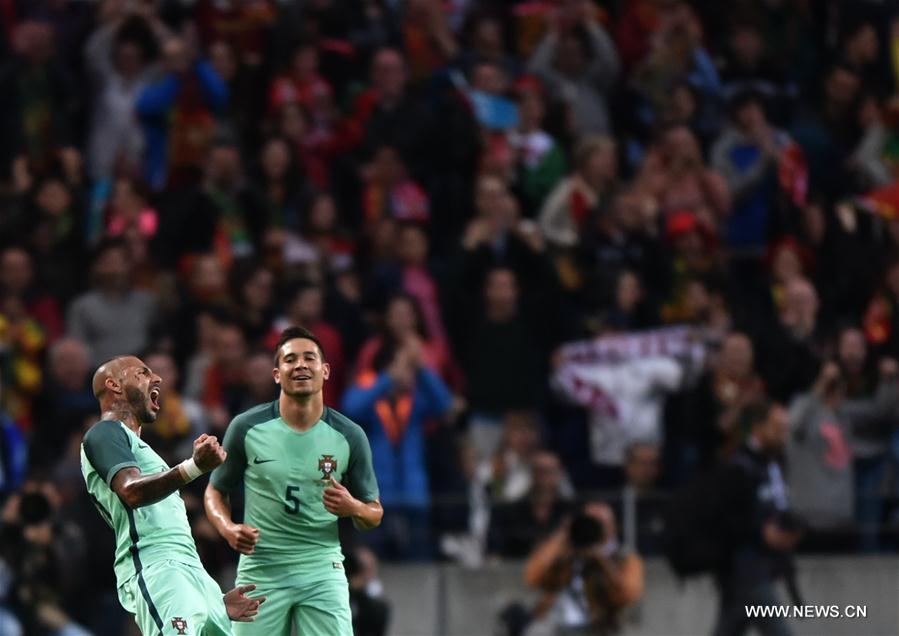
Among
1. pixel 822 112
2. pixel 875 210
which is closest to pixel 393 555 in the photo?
pixel 875 210

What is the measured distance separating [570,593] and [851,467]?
92.0 inches

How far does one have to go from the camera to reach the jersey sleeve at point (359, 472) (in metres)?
10.8

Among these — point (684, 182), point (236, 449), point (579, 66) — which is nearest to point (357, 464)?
point (236, 449)

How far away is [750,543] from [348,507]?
4.70 m

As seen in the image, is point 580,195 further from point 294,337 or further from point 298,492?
point 298,492

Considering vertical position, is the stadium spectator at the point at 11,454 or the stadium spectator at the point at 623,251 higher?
the stadium spectator at the point at 623,251

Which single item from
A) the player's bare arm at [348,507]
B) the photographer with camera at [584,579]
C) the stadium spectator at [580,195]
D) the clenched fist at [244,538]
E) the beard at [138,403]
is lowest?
the photographer with camera at [584,579]

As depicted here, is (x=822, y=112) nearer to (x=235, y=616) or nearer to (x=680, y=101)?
(x=680, y=101)

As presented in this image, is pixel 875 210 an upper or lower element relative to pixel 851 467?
upper

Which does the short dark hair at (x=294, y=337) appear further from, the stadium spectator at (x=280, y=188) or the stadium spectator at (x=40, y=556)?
the stadium spectator at (x=280, y=188)

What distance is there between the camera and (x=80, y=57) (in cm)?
1847

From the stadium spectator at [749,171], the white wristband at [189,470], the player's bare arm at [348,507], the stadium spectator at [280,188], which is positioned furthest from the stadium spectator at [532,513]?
the white wristband at [189,470]

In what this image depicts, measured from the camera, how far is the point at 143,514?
9.98 metres

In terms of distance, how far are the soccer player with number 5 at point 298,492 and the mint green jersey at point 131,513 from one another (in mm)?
767
